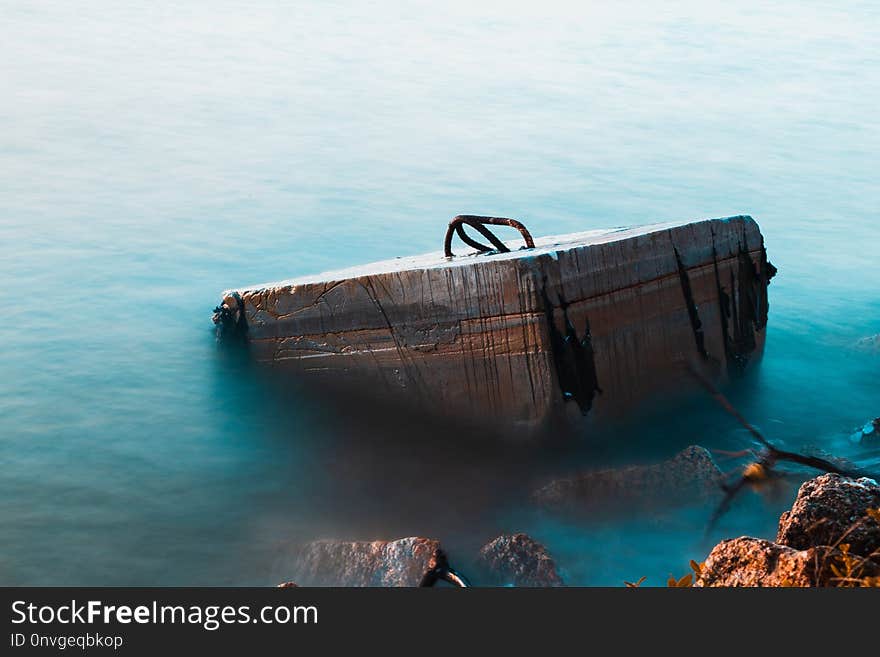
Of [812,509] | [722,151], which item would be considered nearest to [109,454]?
[812,509]

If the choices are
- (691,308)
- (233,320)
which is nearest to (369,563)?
(233,320)

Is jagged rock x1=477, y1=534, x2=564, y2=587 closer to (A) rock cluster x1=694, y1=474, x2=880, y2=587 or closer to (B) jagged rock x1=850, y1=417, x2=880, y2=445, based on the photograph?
(A) rock cluster x1=694, y1=474, x2=880, y2=587

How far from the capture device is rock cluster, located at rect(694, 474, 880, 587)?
3.09m

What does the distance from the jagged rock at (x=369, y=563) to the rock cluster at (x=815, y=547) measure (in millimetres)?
1514

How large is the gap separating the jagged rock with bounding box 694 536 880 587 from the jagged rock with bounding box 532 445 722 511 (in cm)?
175

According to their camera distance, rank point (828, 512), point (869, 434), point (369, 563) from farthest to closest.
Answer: point (869, 434)
point (369, 563)
point (828, 512)

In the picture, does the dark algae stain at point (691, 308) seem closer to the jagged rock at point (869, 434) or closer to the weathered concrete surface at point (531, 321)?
the weathered concrete surface at point (531, 321)

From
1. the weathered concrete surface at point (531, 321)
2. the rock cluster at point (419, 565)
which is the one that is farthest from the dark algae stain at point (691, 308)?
the rock cluster at point (419, 565)

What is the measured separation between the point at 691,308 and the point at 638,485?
1.18m

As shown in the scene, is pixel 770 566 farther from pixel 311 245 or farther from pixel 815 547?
pixel 311 245

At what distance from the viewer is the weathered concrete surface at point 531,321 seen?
520 centimetres

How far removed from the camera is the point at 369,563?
4.81 metres

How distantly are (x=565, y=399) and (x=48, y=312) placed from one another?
538 centimetres
